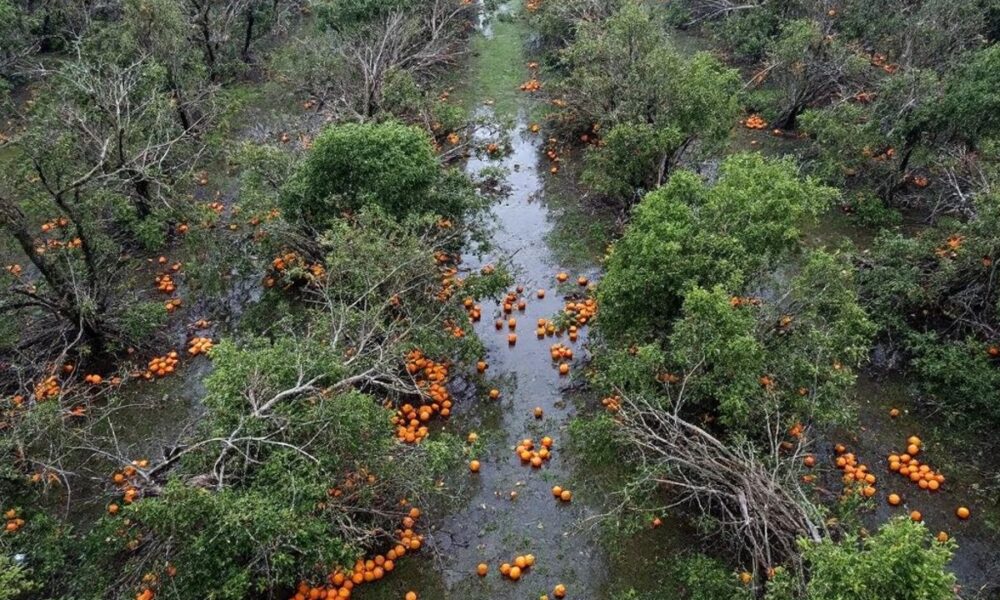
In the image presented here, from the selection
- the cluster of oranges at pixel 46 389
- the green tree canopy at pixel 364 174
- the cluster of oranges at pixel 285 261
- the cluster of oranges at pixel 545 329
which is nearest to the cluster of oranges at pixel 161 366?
the cluster of oranges at pixel 46 389

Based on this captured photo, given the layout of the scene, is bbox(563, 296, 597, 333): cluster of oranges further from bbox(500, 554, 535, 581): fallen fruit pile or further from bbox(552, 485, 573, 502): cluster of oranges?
bbox(500, 554, 535, 581): fallen fruit pile

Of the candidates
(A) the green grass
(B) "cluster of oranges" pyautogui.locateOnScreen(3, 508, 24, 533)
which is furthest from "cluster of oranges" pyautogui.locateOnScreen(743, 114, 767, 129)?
(B) "cluster of oranges" pyautogui.locateOnScreen(3, 508, 24, 533)

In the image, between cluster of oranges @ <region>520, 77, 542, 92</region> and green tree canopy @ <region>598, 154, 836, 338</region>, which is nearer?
green tree canopy @ <region>598, 154, 836, 338</region>

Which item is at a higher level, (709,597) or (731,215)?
(731,215)

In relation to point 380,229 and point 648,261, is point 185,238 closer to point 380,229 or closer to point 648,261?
point 380,229

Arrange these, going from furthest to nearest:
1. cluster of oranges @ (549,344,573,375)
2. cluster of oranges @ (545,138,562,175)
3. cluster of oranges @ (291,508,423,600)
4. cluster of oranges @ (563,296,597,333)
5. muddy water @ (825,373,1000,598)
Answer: cluster of oranges @ (545,138,562,175) < cluster of oranges @ (563,296,597,333) < cluster of oranges @ (549,344,573,375) < muddy water @ (825,373,1000,598) < cluster of oranges @ (291,508,423,600)

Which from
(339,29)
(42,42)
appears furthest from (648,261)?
(42,42)

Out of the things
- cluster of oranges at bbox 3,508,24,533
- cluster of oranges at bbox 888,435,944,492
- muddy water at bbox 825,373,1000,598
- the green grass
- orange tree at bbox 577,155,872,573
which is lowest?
muddy water at bbox 825,373,1000,598
